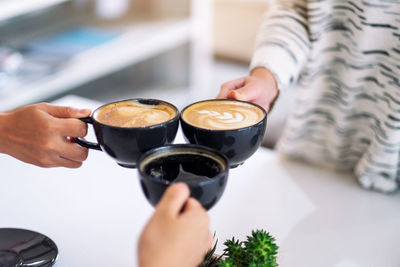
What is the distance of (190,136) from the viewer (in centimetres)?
64

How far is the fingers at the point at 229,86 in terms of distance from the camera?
2.66 feet

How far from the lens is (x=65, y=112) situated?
70 cm

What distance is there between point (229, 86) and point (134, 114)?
0.72 ft

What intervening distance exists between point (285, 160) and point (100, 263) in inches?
18.4

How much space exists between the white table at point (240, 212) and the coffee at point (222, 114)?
0.21 metres

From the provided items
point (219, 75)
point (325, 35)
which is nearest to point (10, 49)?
point (219, 75)

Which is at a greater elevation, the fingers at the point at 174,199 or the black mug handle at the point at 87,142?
the fingers at the point at 174,199

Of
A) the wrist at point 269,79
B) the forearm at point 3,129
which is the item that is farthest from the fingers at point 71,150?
the wrist at point 269,79

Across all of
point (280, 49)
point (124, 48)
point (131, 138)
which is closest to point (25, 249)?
point (131, 138)

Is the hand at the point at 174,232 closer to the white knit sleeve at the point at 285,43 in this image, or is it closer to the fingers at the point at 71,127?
the fingers at the point at 71,127

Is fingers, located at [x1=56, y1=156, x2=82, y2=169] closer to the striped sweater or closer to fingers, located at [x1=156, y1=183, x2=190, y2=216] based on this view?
fingers, located at [x1=156, y1=183, x2=190, y2=216]

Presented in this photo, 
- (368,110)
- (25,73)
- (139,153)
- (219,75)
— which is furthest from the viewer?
(219,75)

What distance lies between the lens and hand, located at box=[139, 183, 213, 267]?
18.7 inches

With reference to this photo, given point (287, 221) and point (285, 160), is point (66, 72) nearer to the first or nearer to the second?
point (285, 160)
